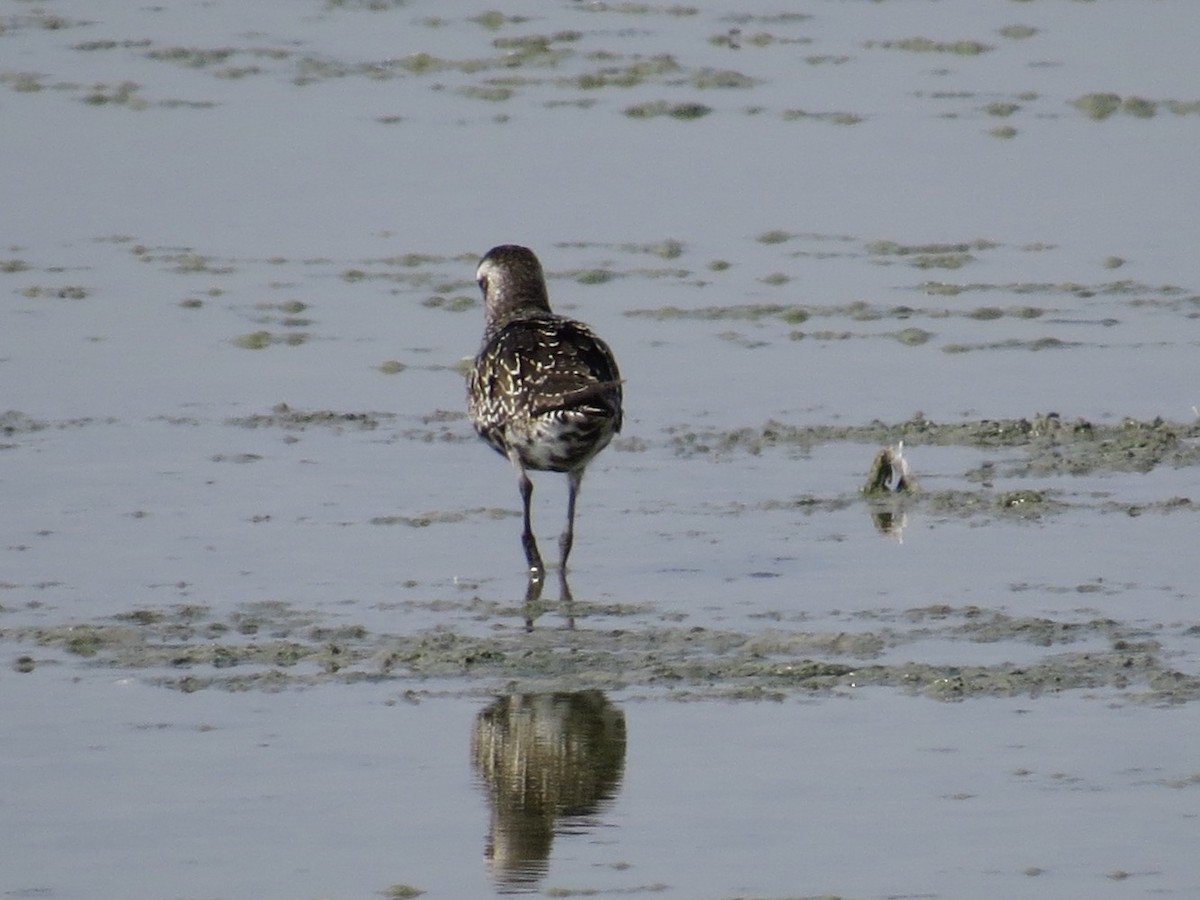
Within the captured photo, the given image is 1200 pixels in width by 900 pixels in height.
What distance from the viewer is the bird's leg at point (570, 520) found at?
994 cm

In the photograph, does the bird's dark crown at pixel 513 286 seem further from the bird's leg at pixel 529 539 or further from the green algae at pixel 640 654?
the green algae at pixel 640 654

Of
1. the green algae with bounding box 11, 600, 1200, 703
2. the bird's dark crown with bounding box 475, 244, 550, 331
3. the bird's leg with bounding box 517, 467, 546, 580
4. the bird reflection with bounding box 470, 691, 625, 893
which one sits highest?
the bird's dark crown with bounding box 475, 244, 550, 331

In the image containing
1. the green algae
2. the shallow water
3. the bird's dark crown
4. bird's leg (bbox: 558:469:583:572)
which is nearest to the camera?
the shallow water

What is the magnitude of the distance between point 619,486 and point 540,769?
3.59 metres

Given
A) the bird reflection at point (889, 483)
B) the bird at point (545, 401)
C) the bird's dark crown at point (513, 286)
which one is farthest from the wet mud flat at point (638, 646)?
the bird's dark crown at point (513, 286)

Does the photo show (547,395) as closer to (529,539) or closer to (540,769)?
(529,539)

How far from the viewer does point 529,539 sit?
9969 mm

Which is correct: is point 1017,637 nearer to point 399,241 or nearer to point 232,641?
point 232,641

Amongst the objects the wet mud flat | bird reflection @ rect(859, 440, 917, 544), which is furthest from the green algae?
bird reflection @ rect(859, 440, 917, 544)

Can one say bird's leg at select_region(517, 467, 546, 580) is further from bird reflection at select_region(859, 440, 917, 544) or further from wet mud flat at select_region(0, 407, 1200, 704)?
bird reflection at select_region(859, 440, 917, 544)

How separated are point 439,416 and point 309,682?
4.00m

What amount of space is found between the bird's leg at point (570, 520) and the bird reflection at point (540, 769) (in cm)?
181

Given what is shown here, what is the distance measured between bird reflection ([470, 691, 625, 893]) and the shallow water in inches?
0.8

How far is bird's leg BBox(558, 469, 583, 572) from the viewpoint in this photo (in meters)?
9.94
